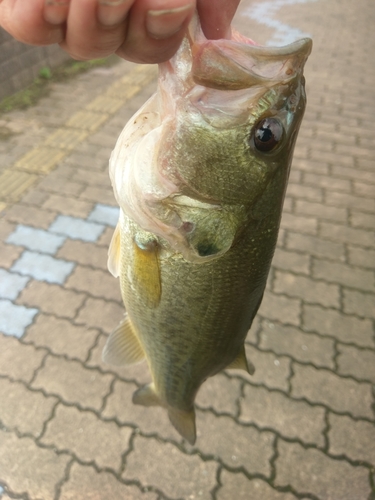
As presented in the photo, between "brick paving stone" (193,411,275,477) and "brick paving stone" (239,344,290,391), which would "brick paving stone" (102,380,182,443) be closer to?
"brick paving stone" (193,411,275,477)

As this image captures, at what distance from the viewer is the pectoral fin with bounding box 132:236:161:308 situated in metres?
1.52

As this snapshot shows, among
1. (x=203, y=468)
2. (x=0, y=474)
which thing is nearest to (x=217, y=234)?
(x=203, y=468)

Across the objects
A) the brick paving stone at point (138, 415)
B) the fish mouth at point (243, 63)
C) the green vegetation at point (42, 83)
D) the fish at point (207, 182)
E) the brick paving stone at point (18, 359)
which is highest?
the fish mouth at point (243, 63)

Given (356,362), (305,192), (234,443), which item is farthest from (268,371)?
(305,192)

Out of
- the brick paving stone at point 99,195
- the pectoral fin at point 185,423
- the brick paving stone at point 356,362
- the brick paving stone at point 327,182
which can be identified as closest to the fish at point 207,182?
the pectoral fin at point 185,423

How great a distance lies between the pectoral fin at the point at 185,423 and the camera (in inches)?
83.4

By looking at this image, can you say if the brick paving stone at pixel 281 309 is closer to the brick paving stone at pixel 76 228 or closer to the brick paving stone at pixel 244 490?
the brick paving stone at pixel 244 490

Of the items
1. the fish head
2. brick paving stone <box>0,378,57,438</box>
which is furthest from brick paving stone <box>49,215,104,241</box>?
the fish head

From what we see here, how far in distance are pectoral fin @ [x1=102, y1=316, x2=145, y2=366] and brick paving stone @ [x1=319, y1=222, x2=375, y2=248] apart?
9.96 ft

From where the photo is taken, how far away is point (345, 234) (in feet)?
14.9

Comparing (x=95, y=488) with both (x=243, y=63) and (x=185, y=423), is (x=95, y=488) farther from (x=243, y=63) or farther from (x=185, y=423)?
(x=243, y=63)

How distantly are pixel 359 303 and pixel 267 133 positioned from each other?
3015 millimetres

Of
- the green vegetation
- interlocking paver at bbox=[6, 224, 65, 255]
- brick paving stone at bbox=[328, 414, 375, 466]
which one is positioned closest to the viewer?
brick paving stone at bbox=[328, 414, 375, 466]

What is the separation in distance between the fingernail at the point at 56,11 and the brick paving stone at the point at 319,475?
2.90 meters
